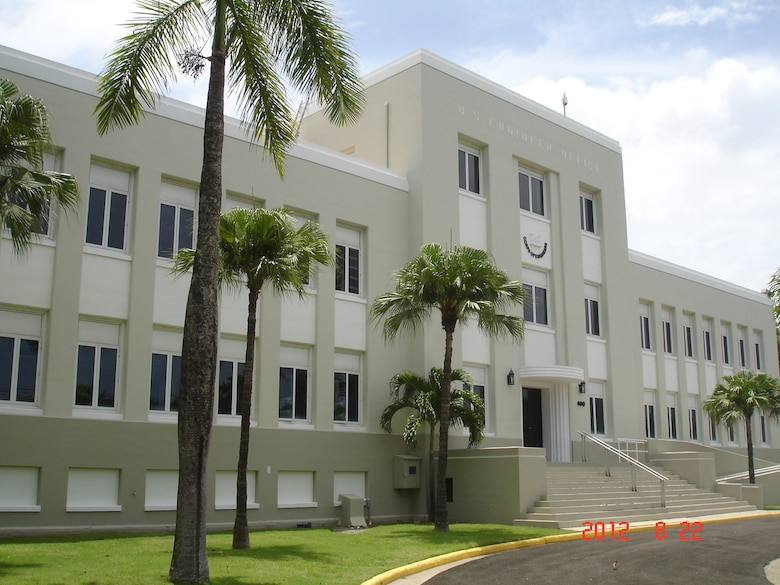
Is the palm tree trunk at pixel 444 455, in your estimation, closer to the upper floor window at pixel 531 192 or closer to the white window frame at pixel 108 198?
the white window frame at pixel 108 198

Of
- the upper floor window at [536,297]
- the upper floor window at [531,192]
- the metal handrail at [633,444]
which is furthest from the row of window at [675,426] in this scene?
the upper floor window at [531,192]

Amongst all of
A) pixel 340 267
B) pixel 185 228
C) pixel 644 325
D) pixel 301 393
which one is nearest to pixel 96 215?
pixel 185 228

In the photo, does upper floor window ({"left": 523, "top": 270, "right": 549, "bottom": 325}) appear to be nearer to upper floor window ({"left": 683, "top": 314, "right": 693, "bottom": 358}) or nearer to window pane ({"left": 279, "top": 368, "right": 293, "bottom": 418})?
window pane ({"left": 279, "top": 368, "right": 293, "bottom": 418})

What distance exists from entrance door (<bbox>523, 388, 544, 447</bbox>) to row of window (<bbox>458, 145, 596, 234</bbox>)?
6479 millimetres

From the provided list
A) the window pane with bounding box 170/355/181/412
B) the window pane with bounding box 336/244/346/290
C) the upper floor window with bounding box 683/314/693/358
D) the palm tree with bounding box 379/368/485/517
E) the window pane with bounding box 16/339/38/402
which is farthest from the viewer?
the upper floor window with bounding box 683/314/693/358

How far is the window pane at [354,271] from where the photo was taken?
2548 centimetres

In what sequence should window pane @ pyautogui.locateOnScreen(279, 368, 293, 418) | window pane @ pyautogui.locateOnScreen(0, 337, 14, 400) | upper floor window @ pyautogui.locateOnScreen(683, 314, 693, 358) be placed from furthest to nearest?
upper floor window @ pyautogui.locateOnScreen(683, 314, 693, 358) → window pane @ pyautogui.locateOnScreen(279, 368, 293, 418) → window pane @ pyautogui.locateOnScreen(0, 337, 14, 400)

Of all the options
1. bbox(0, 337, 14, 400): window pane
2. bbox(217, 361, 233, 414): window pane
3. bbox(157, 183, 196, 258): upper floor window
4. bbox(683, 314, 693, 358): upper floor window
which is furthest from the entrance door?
bbox(0, 337, 14, 400): window pane

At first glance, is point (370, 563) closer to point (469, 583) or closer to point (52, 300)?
point (469, 583)

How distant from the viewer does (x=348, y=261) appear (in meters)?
25.5

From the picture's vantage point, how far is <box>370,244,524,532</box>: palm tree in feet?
65.4

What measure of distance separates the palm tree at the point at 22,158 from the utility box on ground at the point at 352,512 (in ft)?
34.3

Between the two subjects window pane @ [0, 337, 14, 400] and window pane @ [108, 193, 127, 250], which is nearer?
window pane @ [0, 337, 14, 400]
